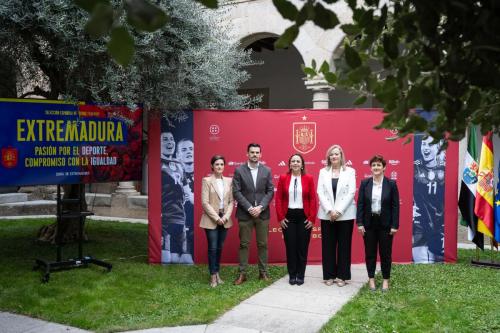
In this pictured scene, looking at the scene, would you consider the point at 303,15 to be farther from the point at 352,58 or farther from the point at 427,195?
the point at 427,195

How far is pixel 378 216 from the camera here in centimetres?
626

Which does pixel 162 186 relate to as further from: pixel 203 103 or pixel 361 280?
pixel 361 280

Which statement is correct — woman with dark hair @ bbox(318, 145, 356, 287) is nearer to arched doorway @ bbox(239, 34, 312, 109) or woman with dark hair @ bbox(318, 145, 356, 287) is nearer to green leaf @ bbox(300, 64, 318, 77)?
green leaf @ bbox(300, 64, 318, 77)

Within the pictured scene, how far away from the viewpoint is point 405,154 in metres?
7.87

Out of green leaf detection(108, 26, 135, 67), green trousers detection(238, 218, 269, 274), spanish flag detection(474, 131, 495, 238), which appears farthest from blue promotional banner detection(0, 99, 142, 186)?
green leaf detection(108, 26, 135, 67)

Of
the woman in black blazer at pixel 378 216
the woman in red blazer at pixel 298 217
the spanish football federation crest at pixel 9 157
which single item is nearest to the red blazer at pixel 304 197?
the woman in red blazer at pixel 298 217

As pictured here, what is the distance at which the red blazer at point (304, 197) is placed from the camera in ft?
21.9

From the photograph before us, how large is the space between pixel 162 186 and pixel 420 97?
6312mm

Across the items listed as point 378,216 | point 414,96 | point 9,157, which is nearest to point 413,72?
point 414,96

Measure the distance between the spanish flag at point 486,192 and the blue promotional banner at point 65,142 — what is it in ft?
16.5

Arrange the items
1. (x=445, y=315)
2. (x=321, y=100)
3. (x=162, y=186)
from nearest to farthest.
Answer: (x=445, y=315)
(x=162, y=186)
(x=321, y=100)

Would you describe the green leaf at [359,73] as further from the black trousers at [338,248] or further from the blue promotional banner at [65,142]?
the blue promotional banner at [65,142]

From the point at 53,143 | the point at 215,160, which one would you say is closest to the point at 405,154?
the point at 215,160

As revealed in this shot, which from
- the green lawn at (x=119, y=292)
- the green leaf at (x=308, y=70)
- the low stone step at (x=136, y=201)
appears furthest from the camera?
the low stone step at (x=136, y=201)
